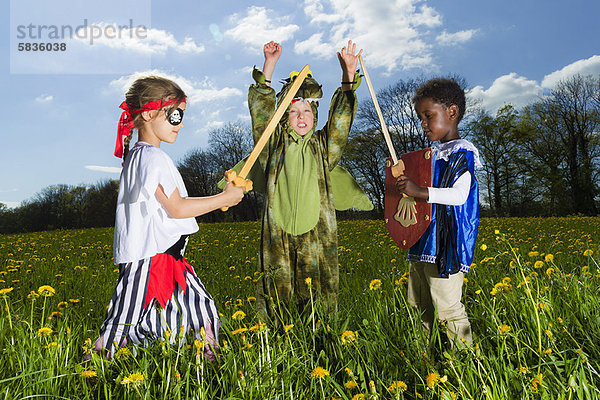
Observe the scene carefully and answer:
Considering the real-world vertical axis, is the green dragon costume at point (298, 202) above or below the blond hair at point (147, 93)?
below

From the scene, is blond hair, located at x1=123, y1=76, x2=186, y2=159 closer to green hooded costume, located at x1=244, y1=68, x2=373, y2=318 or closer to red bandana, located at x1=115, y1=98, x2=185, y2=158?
red bandana, located at x1=115, y1=98, x2=185, y2=158

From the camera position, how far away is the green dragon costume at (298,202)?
2.98 meters

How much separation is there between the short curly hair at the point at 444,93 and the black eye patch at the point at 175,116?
149 centimetres

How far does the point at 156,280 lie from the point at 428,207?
5.20 ft

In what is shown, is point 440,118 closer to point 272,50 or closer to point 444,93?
point 444,93

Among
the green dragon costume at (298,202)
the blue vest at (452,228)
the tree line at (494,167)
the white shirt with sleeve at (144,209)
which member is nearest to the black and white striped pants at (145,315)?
the white shirt with sleeve at (144,209)

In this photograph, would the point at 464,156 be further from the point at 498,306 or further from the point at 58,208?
the point at 58,208

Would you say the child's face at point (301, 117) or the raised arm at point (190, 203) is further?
the child's face at point (301, 117)

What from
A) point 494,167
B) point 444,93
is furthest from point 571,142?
point 444,93

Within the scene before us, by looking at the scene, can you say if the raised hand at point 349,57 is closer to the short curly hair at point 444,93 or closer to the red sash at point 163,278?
the short curly hair at point 444,93

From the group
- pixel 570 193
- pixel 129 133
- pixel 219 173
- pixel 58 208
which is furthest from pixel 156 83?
pixel 570 193

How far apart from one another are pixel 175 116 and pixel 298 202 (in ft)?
3.17

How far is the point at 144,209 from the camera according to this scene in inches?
90.1

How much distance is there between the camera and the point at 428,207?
8.48 feet
